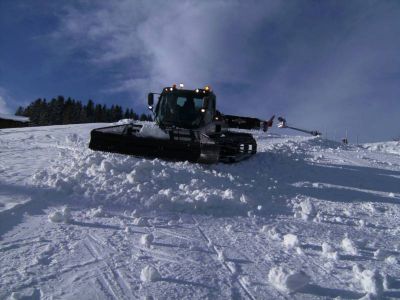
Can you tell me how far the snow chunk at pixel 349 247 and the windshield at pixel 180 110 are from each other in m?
7.65

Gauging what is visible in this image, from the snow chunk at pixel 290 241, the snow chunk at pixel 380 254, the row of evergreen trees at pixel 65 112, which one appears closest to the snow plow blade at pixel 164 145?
the snow chunk at pixel 290 241

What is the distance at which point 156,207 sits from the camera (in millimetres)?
5590

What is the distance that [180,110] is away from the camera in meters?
11.8

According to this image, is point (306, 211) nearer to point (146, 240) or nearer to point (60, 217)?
point (146, 240)

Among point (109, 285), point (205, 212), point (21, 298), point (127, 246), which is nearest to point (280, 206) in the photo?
point (205, 212)

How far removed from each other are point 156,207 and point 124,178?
137cm

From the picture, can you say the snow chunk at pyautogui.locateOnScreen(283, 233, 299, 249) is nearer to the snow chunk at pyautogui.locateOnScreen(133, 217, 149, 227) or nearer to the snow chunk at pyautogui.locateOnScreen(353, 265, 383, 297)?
the snow chunk at pyautogui.locateOnScreen(353, 265, 383, 297)

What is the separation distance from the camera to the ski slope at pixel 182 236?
10.8ft

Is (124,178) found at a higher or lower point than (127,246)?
higher

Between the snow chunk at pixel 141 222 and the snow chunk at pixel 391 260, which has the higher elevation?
the snow chunk at pixel 141 222

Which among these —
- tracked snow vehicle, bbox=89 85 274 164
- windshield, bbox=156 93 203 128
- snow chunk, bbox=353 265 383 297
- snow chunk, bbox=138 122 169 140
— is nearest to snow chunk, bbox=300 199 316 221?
snow chunk, bbox=353 265 383 297

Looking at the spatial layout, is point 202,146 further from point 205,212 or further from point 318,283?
point 318,283

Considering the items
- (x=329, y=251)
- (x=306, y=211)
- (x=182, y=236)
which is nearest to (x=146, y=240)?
(x=182, y=236)

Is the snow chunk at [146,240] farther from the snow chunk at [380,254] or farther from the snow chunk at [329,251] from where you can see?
the snow chunk at [380,254]
